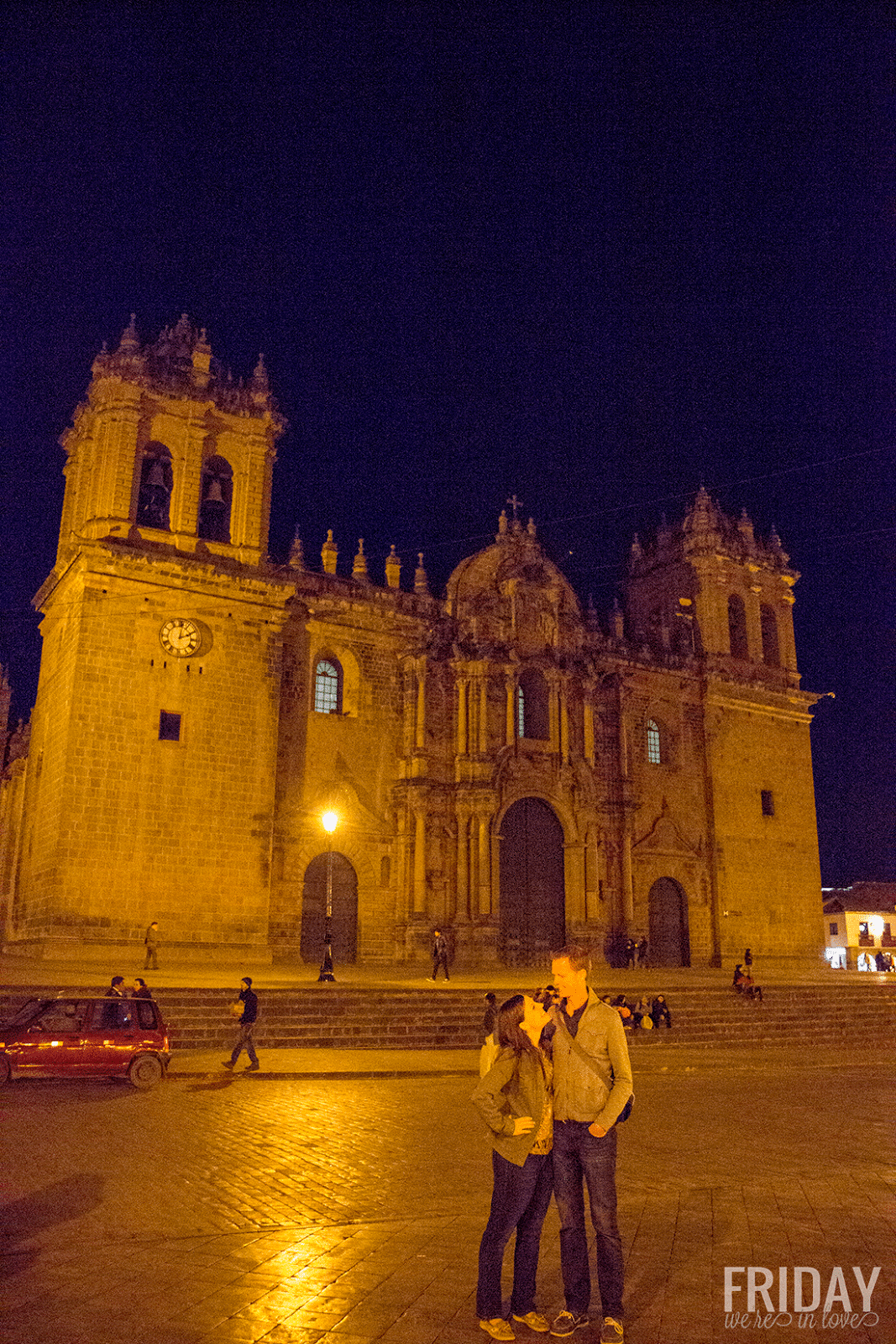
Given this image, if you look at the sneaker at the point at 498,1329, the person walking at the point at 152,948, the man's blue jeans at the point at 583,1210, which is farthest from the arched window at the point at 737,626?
the sneaker at the point at 498,1329

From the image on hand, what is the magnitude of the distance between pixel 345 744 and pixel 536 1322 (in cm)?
2525

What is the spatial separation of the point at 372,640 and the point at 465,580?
4.29 meters

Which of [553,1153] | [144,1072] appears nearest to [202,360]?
[144,1072]

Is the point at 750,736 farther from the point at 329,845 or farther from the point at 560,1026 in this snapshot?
the point at 560,1026

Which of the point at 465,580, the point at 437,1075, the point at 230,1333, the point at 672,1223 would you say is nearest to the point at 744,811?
the point at 465,580

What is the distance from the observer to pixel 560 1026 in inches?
219

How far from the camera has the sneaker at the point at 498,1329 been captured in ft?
16.6

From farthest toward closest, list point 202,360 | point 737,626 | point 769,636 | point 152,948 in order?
point 769,636 < point 737,626 < point 202,360 < point 152,948

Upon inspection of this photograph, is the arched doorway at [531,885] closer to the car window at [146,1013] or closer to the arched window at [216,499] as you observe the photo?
the arched window at [216,499]

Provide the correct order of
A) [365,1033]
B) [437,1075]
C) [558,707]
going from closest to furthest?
1. [437,1075]
2. [365,1033]
3. [558,707]

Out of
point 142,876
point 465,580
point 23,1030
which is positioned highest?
point 465,580

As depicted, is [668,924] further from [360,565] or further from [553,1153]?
[553,1153]

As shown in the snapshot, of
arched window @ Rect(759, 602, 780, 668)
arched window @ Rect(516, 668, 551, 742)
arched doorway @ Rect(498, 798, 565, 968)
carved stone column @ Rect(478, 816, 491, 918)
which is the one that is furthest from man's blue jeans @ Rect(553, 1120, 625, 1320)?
arched window @ Rect(759, 602, 780, 668)

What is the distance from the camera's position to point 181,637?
2728 cm
